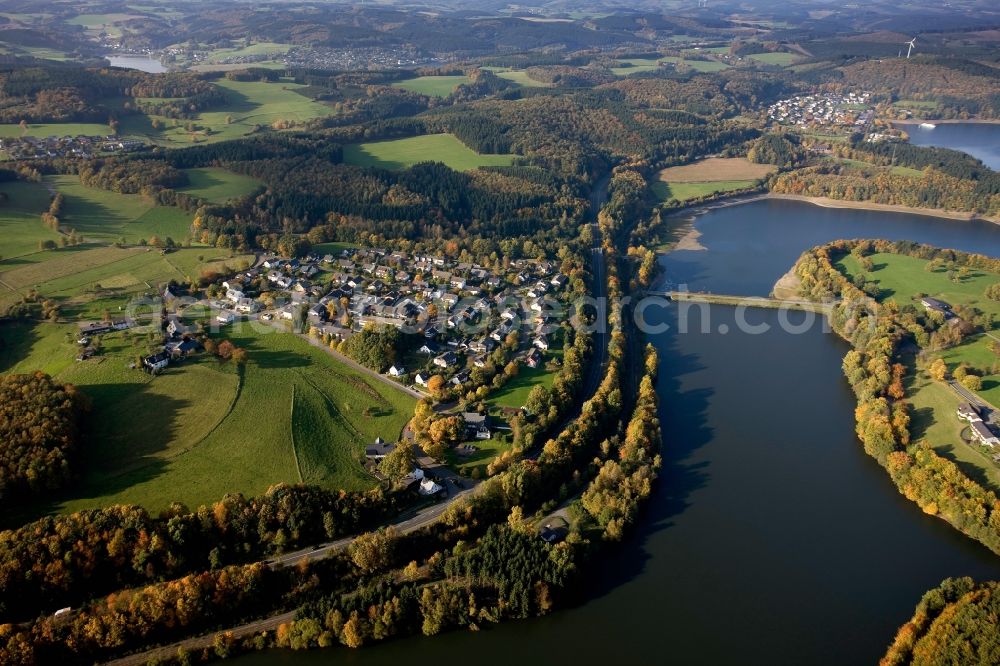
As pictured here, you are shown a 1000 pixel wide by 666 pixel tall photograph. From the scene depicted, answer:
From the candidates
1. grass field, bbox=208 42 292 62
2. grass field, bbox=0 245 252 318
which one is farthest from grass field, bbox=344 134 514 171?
grass field, bbox=208 42 292 62

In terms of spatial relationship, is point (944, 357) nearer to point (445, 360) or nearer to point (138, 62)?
point (445, 360)

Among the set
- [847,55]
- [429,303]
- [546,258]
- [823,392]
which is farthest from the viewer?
[847,55]

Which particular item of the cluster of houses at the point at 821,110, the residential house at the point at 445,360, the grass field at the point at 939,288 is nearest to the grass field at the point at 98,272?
the residential house at the point at 445,360

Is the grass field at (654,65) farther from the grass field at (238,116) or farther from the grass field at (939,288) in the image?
the grass field at (939,288)

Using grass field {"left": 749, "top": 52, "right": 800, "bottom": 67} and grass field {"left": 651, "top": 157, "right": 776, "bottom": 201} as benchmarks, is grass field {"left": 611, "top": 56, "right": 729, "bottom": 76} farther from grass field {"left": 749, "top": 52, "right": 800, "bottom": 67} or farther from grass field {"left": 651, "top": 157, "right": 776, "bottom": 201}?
grass field {"left": 651, "top": 157, "right": 776, "bottom": 201}

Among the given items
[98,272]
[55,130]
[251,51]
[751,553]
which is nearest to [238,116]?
[55,130]

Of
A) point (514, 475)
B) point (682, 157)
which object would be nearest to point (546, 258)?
point (514, 475)

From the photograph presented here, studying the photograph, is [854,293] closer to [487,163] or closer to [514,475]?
[514,475]
